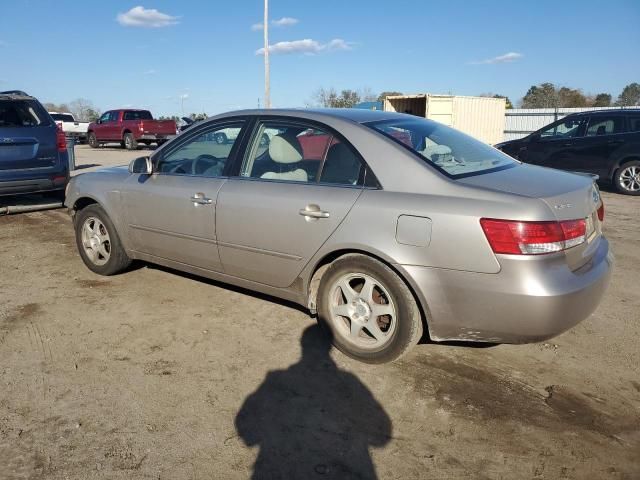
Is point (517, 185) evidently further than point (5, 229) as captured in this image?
No

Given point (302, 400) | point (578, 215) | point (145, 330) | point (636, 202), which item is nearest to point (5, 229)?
point (145, 330)

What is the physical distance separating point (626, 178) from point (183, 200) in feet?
31.1

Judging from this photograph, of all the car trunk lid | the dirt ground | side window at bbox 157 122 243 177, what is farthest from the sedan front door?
the car trunk lid

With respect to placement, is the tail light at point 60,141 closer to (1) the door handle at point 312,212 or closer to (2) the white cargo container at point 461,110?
(1) the door handle at point 312,212

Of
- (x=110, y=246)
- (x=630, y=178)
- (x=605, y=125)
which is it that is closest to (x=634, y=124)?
(x=605, y=125)

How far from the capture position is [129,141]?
23.7 meters

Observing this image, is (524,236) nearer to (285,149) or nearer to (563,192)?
(563,192)

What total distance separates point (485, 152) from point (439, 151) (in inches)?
22.7

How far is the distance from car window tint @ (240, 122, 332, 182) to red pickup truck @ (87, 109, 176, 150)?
2014 centimetres

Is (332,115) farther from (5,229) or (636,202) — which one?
(636,202)

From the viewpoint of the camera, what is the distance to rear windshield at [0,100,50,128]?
290 inches

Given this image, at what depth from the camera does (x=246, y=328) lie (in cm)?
379

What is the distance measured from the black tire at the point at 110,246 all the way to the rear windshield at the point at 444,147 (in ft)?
8.89

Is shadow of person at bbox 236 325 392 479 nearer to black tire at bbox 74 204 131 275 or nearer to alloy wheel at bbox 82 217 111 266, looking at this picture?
black tire at bbox 74 204 131 275
